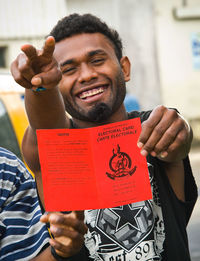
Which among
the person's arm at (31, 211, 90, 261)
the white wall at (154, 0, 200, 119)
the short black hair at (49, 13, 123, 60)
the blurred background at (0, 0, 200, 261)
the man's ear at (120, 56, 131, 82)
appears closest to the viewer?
the person's arm at (31, 211, 90, 261)

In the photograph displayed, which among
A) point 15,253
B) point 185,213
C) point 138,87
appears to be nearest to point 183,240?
point 185,213

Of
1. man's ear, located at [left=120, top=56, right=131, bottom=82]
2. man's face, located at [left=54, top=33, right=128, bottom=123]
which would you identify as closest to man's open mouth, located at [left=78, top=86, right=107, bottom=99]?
man's face, located at [left=54, top=33, right=128, bottom=123]

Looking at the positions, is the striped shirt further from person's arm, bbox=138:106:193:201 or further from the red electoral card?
person's arm, bbox=138:106:193:201

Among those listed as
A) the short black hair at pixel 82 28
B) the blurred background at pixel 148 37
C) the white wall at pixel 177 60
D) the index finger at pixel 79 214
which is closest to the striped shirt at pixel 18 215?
the index finger at pixel 79 214

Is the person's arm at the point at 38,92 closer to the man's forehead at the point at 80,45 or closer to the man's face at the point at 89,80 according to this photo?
the man's face at the point at 89,80

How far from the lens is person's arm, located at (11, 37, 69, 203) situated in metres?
1.39

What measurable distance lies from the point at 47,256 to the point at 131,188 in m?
0.38

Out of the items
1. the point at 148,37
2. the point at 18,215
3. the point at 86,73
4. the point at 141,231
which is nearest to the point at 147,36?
the point at 148,37

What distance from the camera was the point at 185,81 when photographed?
481 inches

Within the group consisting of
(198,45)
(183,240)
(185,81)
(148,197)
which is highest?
(148,197)

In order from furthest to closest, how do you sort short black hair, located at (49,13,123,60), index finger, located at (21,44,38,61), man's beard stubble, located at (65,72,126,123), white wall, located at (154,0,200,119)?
white wall, located at (154,0,200,119)
short black hair, located at (49,13,123,60)
man's beard stubble, located at (65,72,126,123)
index finger, located at (21,44,38,61)

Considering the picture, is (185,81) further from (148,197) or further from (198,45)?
(148,197)

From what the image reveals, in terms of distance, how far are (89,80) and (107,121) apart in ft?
0.61

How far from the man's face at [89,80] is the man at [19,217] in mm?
380
